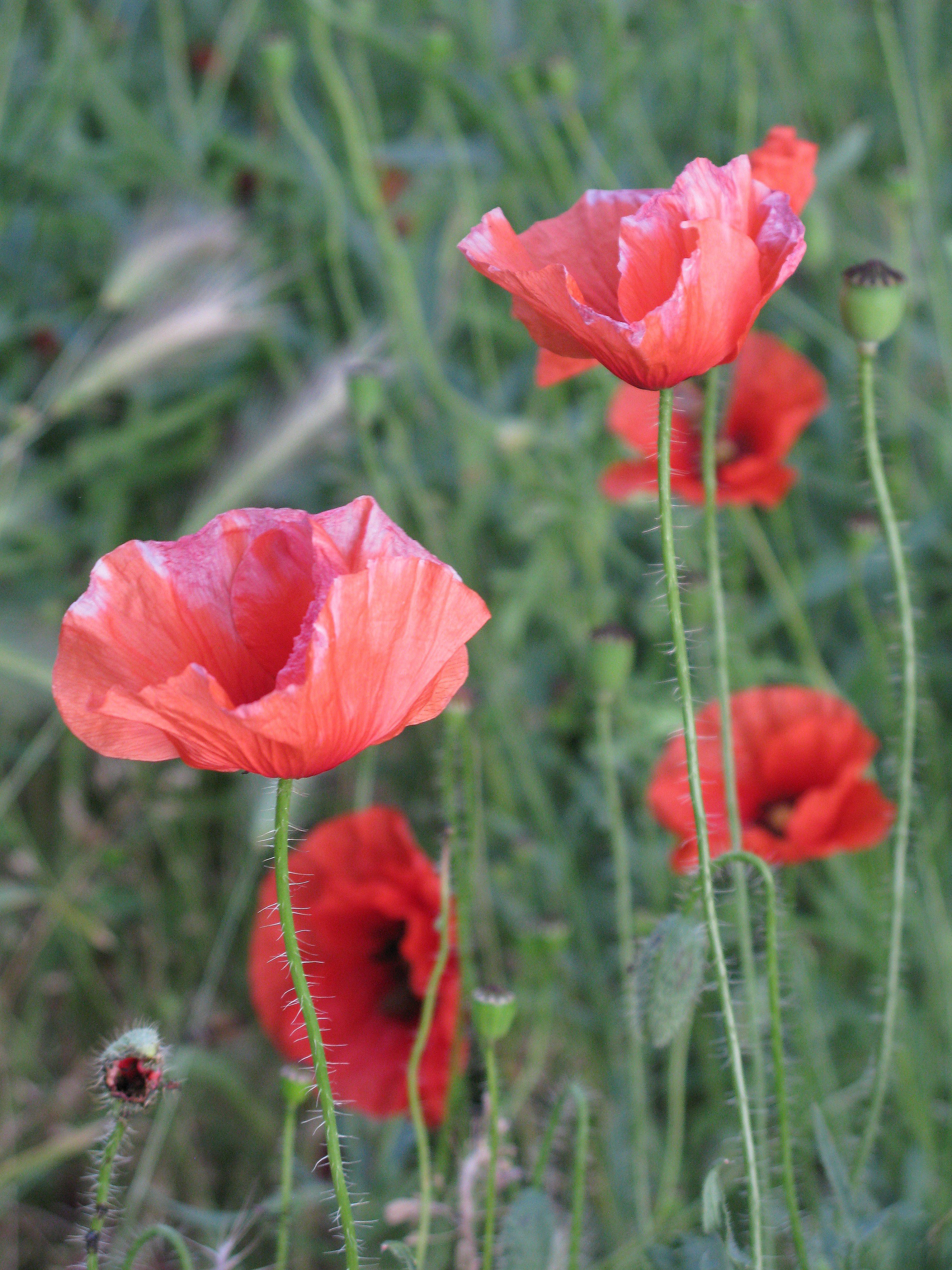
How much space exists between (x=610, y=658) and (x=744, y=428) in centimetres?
36

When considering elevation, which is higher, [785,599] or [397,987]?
[785,599]

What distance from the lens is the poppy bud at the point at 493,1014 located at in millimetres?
455

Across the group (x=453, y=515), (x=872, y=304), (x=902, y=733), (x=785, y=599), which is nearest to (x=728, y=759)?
(x=902, y=733)

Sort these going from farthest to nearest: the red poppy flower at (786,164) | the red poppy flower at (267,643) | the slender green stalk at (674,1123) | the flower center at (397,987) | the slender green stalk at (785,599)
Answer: the slender green stalk at (785,599), the flower center at (397,987), the slender green stalk at (674,1123), the red poppy flower at (786,164), the red poppy flower at (267,643)

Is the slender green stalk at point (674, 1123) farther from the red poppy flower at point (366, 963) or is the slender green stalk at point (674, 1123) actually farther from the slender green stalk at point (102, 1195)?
the slender green stalk at point (102, 1195)

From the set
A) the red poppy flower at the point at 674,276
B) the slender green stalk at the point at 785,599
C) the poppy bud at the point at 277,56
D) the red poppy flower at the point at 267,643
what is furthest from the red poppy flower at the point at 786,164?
the poppy bud at the point at 277,56

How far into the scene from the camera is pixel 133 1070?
0.37m

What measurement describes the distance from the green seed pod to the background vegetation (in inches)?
3.6

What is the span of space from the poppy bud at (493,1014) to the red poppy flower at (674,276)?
0.77ft

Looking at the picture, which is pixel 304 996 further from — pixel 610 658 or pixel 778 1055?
pixel 610 658

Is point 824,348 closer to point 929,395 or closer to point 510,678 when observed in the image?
point 929,395

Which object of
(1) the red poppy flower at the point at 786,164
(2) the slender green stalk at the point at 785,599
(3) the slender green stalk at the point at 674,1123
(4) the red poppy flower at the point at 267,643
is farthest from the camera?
(2) the slender green stalk at the point at 785,599

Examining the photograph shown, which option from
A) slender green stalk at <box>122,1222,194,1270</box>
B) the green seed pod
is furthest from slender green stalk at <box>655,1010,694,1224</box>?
slender green stalk at <box>122,1222,194,1270</box>

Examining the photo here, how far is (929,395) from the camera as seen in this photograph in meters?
1.20
